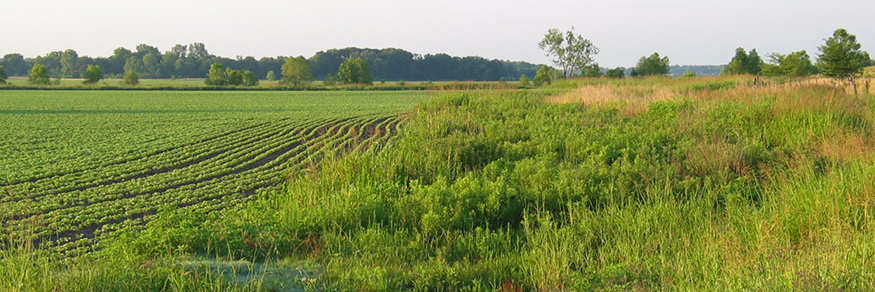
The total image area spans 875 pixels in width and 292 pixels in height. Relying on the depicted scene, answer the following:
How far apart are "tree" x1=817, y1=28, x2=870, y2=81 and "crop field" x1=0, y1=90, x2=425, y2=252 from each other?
3958 centimetres

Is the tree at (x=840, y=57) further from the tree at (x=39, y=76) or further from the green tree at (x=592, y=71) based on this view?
the tree at (x=39, y=76)

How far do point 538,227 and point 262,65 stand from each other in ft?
456

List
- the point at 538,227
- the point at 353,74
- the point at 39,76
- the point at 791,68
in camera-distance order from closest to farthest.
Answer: the point at 538,227
the point at 791,68
the point at 39,76
the point at 353,74

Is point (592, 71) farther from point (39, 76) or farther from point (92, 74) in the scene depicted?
point (39, 76)

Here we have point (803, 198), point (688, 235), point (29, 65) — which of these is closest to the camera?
point (688, 235)

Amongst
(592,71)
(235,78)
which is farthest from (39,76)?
(592,71)

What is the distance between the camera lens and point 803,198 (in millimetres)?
6238

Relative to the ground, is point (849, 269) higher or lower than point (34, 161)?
higher

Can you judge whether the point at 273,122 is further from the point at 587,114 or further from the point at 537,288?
the point at 537,288

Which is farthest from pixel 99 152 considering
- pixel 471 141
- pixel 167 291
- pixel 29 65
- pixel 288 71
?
pixel 29 65

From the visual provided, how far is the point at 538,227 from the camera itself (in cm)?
694

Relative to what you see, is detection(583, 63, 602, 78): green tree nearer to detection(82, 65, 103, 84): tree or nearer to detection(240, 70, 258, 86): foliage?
detection(240, 70, 258, 86): foliage

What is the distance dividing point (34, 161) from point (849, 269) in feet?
50.7

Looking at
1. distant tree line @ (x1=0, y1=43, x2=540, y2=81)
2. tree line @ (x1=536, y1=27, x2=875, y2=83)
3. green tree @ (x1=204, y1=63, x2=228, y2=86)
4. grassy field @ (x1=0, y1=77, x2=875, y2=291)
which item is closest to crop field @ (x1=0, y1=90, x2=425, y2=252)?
grassy field @ (x1=0, y1=77, x2=875, y2=291)
